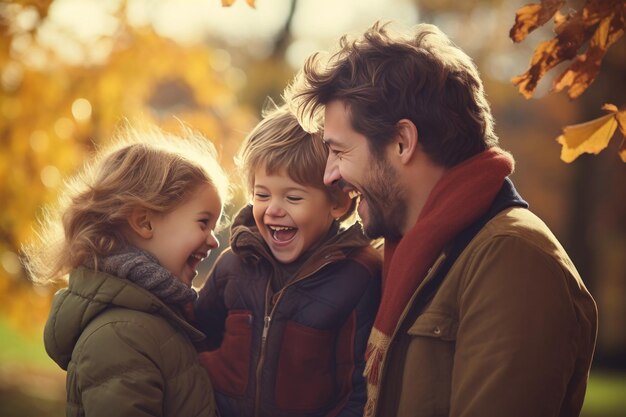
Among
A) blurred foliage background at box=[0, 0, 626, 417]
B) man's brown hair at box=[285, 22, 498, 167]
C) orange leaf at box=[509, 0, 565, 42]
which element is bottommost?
blurred foliage background at box=[0, 0, 626, 417]

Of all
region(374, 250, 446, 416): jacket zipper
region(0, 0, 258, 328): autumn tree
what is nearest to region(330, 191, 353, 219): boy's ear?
region(374, 250, 446, 416): jacket zipper

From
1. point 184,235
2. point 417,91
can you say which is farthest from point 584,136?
point 184,235

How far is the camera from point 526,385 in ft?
8.24

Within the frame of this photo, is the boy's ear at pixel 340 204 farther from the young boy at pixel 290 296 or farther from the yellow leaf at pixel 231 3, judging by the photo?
the yellow leaf at pixel 231 3

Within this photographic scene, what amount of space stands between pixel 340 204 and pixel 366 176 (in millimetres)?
461

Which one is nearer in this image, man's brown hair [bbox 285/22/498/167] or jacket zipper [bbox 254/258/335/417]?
man's brown hair [bbox 285/22/498/167]

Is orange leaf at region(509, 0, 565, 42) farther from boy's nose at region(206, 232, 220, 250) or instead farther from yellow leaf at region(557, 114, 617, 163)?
boy's nose at region(206, 232, 220, 250)

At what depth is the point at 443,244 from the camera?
293 centimetres

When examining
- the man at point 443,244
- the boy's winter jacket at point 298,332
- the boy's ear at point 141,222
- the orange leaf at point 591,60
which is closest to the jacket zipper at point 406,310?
the man at point 443,244

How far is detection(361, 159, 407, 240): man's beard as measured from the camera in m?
3.22

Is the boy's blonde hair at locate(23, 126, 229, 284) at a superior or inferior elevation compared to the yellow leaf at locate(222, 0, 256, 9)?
inferior

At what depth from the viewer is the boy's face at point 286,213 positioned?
354cm

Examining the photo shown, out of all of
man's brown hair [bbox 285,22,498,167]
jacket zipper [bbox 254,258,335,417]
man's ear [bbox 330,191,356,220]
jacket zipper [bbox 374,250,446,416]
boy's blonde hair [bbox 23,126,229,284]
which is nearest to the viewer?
jacket zipper [bbox 374,250,446,416]

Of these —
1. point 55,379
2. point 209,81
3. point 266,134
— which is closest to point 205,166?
point 266,134
